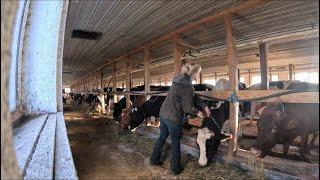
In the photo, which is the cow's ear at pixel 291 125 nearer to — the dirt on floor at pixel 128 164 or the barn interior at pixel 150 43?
the barn interior at pixel 150 43

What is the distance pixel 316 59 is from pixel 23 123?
2311 millimetres

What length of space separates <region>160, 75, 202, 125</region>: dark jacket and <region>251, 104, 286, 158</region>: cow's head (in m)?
0.75

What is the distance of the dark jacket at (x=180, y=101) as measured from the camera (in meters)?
3.26

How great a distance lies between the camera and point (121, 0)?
1.79m

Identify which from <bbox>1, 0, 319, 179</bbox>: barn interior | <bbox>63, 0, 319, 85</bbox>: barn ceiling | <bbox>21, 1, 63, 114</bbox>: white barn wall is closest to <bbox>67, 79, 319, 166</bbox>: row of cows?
<bbox>1, 0, 319, 179</bbox>: barn interior

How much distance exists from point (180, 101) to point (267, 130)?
3.42 feet

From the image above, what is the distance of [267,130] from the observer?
296cm

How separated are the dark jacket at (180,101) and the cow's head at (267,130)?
0.75 metres

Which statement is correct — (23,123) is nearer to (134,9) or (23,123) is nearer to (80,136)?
(134,9)

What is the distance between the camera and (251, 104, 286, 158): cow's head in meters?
2.81

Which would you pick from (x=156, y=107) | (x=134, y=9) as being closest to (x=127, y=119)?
(x=156, y=107)

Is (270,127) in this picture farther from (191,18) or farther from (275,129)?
(191,18)

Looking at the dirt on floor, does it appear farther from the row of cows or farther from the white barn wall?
the white barn wall

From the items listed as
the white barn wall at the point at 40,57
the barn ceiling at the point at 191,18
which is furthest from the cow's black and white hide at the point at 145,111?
the white barn wall at the point at 40,57
